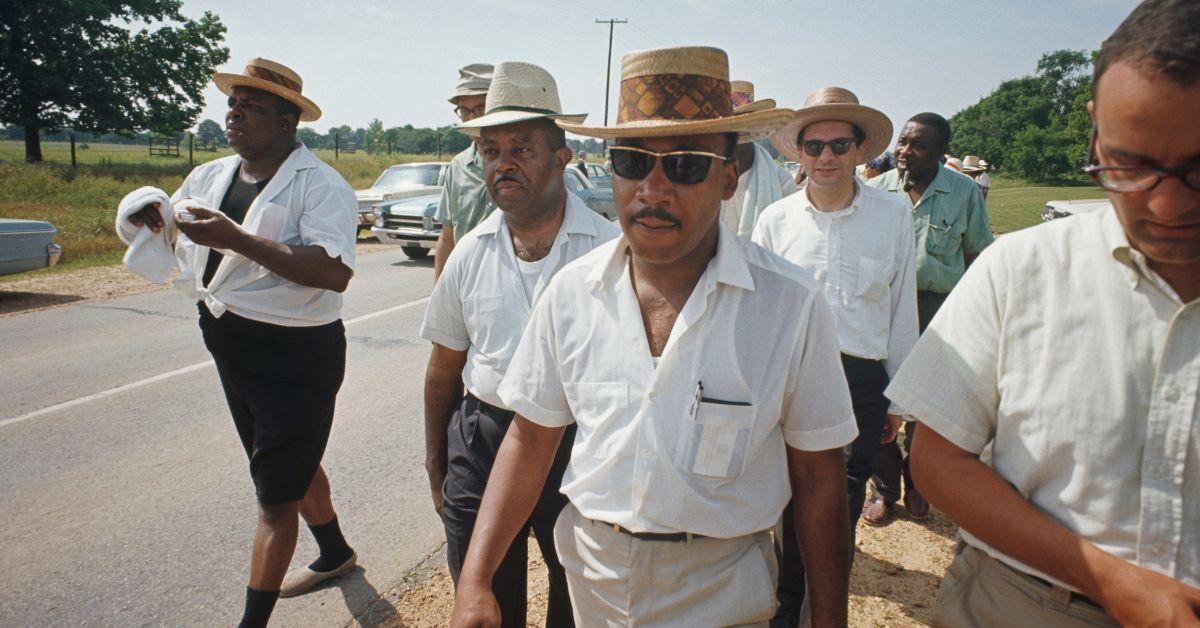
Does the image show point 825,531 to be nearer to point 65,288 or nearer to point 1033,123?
point 65,288

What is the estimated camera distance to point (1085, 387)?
127cm

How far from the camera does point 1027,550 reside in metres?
1.34

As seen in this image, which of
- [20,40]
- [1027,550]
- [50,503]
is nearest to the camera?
[1027,550]

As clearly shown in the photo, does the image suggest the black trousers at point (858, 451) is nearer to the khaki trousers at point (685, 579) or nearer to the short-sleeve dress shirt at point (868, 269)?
the short-sleeve dress shirt at point (868, 269)

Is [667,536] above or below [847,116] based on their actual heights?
below

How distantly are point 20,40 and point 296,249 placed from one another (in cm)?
3980

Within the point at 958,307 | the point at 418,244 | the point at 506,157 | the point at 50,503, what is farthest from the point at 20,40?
the point at 958,307

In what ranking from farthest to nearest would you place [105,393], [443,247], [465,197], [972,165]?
[972,165]
[105,393]
[465,197]
[443,247]

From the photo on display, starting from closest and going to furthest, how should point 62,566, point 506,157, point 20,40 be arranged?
1. point 506,157
2. point 62,566
3. point 20,40

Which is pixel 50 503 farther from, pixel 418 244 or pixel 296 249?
pixel 418 244

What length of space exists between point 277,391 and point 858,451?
102 inches

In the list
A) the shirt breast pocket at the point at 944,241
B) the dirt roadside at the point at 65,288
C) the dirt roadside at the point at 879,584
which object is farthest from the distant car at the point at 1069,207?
the dirt roadside at the point at 65,288

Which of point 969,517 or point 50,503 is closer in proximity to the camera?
point 969,517

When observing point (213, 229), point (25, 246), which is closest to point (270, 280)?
point (213, 229)
